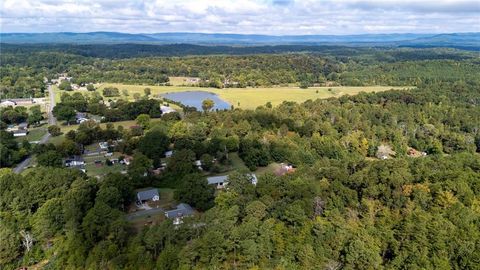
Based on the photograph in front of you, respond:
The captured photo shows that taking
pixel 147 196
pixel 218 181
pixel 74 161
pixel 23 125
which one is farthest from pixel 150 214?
pixel 23 125

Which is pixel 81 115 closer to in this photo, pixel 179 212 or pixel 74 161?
pixel 74 161

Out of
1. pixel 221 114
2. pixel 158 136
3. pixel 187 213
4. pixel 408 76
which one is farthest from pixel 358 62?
pixel 187 213

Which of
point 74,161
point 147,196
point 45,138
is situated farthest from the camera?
point 45,138

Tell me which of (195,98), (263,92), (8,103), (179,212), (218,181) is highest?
(179,212)

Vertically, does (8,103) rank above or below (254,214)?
below

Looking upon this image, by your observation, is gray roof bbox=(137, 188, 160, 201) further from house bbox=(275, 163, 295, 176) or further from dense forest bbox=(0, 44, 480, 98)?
dense forest bbox=(0, 44, 480, 98)

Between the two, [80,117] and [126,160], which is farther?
[80,117]

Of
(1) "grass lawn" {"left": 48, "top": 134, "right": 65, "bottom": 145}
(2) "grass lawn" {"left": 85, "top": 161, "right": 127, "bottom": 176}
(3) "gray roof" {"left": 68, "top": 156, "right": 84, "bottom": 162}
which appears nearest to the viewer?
(2) "grass lawn" {"left": 85, "top": 161, "right": 127, "bottom": 176}

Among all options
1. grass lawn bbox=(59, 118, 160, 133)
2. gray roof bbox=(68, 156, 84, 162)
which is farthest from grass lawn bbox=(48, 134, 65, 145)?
gray roof bbox=(68, 156, 84, 162)
